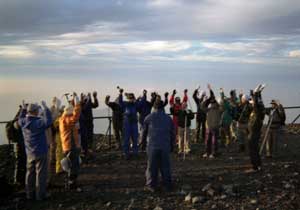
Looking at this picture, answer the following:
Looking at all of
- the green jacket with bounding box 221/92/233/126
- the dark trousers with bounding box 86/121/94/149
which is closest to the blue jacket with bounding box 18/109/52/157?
the dark trousers with bounding box 86/121/94/149

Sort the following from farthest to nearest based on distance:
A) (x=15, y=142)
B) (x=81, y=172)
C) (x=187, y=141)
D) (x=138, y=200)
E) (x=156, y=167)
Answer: (x=187, y=141)
(x=81, y=172)
(x=15, y=142)
(x=156, y=167)
(x=138, y=200)

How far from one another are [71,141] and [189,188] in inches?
118

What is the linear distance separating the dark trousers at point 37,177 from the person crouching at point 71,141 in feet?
2.90

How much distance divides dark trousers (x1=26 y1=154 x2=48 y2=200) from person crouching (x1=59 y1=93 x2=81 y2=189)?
0.88 metres

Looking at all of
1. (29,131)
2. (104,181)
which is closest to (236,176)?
(104,181)

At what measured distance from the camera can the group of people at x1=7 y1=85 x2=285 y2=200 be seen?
11680 millimetres

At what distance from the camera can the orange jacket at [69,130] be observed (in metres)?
12.6

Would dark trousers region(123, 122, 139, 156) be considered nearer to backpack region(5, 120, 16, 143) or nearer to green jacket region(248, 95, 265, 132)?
green jacket region(248, 95, 265, 132)

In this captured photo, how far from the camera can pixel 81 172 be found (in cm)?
1494

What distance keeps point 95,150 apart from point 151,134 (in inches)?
306

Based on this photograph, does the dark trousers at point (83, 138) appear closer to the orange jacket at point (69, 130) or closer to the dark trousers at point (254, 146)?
the orange jacket at point (69, 130)

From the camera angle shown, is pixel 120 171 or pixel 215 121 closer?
pixel 120 171

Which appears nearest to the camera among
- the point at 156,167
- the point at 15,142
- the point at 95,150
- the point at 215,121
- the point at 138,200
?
the point at 138,200

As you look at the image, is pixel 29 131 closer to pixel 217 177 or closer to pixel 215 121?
pixel 217 177
